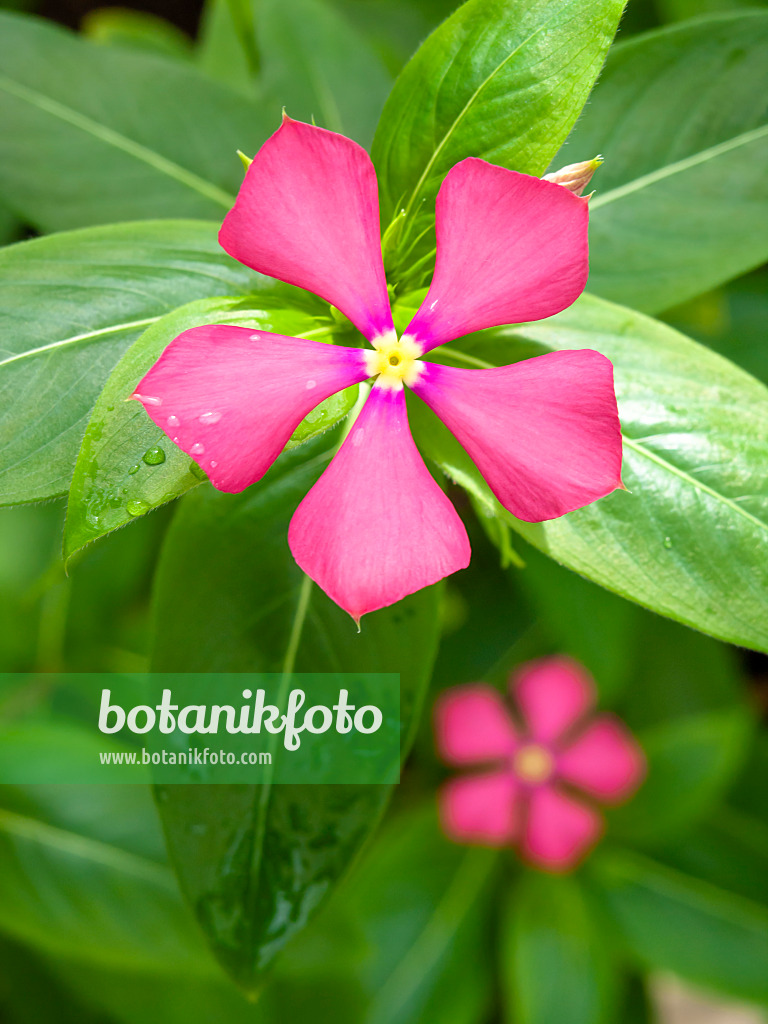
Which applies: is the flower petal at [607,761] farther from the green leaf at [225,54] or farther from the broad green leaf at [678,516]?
the green leaf at [225,54]

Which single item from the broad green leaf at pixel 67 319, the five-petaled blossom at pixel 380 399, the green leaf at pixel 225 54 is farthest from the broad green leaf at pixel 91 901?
the green leaf at pixel 225 54

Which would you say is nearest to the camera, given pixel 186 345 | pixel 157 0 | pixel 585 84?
pixel 186 345

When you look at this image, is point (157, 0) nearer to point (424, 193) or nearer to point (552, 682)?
point (424, 193)

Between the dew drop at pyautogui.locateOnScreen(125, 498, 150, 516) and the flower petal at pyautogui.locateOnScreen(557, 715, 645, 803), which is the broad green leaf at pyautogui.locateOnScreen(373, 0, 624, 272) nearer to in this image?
the dew drop at pyautogui.locateOnScreen(125, 498, 150, 516)

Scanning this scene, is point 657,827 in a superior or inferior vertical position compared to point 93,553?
inferior

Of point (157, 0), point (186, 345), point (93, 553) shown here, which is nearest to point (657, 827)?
point (93, 553)

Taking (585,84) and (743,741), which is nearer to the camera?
(585,84)
